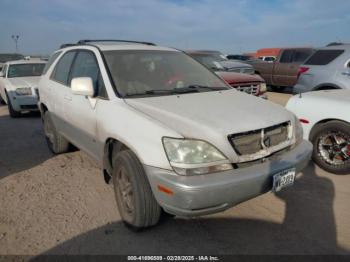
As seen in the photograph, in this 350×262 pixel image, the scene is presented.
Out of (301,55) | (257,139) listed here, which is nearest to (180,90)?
(257,139)

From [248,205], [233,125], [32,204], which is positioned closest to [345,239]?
[248,205]

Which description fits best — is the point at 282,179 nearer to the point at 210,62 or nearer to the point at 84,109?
the point at 84,109

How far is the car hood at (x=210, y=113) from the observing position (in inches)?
94.8

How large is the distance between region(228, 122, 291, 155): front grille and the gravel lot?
0.84 meters

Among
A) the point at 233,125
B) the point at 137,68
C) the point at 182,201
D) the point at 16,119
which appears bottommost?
the point at 16,119

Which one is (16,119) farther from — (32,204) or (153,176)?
(153,176)

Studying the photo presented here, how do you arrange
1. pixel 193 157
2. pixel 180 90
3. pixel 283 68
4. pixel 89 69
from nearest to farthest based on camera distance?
pixel 193 157, pixel 180 90, pixel 89 69, pixel 283 68

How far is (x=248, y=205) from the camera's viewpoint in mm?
3246

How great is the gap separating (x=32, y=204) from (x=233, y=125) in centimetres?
247

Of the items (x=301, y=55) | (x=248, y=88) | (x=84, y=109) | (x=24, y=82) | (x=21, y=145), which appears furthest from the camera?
(x=301, y=55)

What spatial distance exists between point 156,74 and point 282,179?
1.81 m

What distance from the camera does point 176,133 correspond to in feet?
7.70

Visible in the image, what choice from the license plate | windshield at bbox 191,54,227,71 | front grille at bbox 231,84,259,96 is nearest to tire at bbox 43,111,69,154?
the license plate

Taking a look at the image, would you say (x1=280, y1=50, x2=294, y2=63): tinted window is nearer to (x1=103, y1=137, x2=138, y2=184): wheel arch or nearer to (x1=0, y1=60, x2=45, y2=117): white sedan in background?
(x1=0, y1=60, x2=45, y2=117): white sedan in background
